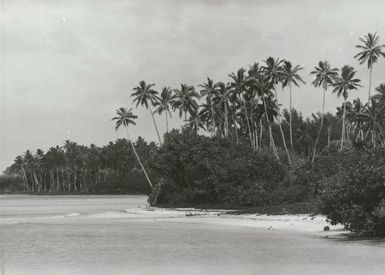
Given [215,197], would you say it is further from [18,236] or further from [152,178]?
[152,178]

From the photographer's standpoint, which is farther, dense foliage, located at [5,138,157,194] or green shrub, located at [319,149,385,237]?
dense foliage, located at [5,138,157,194]

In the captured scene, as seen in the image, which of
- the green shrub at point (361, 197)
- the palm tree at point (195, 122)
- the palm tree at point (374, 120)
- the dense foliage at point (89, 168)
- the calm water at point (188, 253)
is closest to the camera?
the calm water at point (188, 253)

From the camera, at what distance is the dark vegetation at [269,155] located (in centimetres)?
2900

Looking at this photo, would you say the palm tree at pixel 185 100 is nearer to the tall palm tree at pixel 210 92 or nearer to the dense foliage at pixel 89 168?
the tall palm tree at pixel 210 92

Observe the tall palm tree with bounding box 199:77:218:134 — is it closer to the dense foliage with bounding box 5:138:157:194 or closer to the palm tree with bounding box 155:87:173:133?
the palm tree with bounding box 155:87:173:133

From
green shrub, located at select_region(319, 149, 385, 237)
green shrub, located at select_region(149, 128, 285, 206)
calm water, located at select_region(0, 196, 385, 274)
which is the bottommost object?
calm water, located at select_region(0, 196, 385, 274)

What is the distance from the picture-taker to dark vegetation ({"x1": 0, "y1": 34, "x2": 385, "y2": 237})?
29000 mm

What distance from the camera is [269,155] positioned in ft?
235

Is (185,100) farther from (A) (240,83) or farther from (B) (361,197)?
(B) (361,197)

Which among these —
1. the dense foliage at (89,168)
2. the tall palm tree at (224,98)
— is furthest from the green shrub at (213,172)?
the dense foliage at (89,168)

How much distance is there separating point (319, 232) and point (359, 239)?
18.8 ft

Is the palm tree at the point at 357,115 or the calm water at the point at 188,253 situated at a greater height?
the palm tree at the point at 357,115

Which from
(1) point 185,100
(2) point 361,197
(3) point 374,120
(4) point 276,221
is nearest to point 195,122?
(1) point 185,100

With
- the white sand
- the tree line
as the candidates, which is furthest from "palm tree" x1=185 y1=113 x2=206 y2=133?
the white sand
